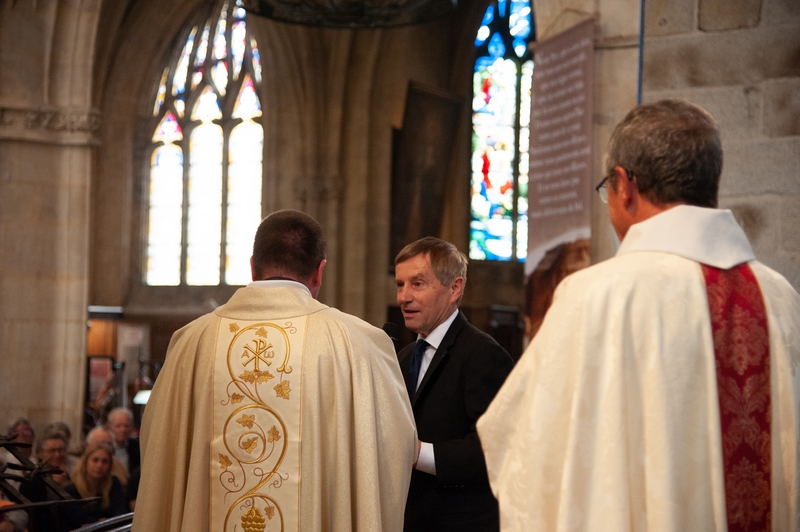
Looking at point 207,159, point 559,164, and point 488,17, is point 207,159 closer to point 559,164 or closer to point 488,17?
point 488,17

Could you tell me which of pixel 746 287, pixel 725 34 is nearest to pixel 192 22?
pixel 725 34

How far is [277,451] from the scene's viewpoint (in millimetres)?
2943

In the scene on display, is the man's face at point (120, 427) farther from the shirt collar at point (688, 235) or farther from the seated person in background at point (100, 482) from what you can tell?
the shirt collar at point (688, 235)

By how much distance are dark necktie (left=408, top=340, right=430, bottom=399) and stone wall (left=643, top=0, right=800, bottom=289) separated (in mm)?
1156

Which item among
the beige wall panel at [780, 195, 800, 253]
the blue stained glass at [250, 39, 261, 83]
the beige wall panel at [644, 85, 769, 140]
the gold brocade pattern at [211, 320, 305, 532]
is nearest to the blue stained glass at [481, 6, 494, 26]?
the blue stained glass at [250, 39, 261, 83]

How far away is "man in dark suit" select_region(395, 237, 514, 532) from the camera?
2.97 meters

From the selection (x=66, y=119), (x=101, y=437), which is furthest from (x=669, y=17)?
(x=66, y=119)

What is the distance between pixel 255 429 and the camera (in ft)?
9.77

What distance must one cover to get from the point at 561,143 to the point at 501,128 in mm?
12274

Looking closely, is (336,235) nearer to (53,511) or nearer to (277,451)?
(53,511)

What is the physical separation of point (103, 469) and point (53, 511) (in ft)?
4.26

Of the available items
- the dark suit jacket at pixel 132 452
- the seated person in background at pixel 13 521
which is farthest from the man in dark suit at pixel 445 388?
the dark suit jacket at pixel 132 452

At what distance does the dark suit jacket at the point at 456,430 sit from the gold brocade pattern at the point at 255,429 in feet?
1.44

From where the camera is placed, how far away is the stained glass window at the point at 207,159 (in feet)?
55.1
